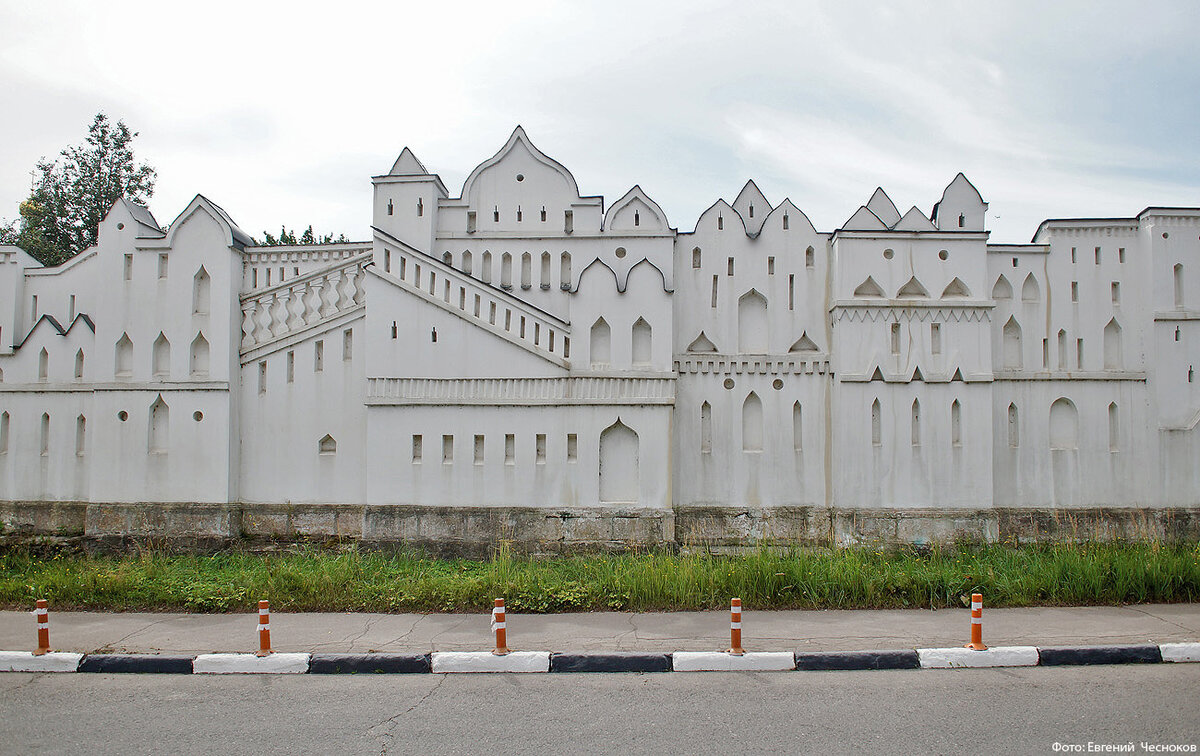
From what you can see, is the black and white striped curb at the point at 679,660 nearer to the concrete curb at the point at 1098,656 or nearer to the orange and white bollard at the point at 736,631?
the concrete curb at the point at 1098,656

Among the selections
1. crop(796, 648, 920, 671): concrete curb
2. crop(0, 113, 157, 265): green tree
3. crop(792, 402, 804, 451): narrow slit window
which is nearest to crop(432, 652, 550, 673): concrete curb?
crop(796, 648, 920, 671): concrete curb

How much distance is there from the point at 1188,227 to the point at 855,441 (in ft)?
26.1

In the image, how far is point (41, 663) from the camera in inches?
356

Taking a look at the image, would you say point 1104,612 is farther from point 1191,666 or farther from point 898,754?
point 898,754

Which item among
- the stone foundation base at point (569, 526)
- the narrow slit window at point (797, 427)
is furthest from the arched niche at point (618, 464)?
the narrow slit window at point (797, 427)

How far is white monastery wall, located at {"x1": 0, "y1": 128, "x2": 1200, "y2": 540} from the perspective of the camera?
15.2m

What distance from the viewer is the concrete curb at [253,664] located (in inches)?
346

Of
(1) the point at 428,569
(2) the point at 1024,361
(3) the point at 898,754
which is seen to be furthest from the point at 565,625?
(2) the point at 1024,361

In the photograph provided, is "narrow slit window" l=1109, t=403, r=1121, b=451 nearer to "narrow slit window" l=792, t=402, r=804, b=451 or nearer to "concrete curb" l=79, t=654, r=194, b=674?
"narrow slit window" l=792, t=402, r=804, b=451

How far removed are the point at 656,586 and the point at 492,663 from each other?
9.87ft

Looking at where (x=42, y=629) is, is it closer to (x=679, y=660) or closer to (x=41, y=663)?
(x=41, y=663)

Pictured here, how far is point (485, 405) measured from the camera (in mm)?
15164

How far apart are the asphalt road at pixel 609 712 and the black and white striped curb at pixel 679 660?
0.54ft

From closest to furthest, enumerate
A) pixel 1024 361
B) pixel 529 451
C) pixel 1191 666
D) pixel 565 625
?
pixel 1191 666
pixel 565 625
pixel 529 451
pixel 1024 361
